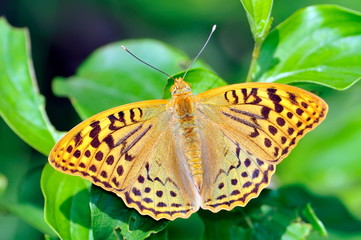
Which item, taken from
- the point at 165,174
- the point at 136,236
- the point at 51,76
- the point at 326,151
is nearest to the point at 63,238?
the point at 136,236

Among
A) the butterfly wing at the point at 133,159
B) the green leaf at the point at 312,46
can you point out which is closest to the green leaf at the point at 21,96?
the butterfly wing at the point at 133,159

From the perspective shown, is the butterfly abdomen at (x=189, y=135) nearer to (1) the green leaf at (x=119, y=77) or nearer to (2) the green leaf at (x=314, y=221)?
(1) the green leaf at (x=119, y=77)

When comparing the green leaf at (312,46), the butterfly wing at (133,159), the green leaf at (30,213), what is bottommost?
the green leaf at (30,213)

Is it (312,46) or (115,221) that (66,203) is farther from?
(312,46)

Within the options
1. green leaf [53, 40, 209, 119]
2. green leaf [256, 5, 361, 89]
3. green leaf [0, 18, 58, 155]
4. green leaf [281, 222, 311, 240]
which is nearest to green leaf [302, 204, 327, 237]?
green leaf [281, 222, 311, 240]

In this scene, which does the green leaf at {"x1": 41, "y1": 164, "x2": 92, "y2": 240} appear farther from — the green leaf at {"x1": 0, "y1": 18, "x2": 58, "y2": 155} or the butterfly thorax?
the butterfly thorax

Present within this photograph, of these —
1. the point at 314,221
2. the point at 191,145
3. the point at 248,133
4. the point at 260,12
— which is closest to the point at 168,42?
the point at 191,145
